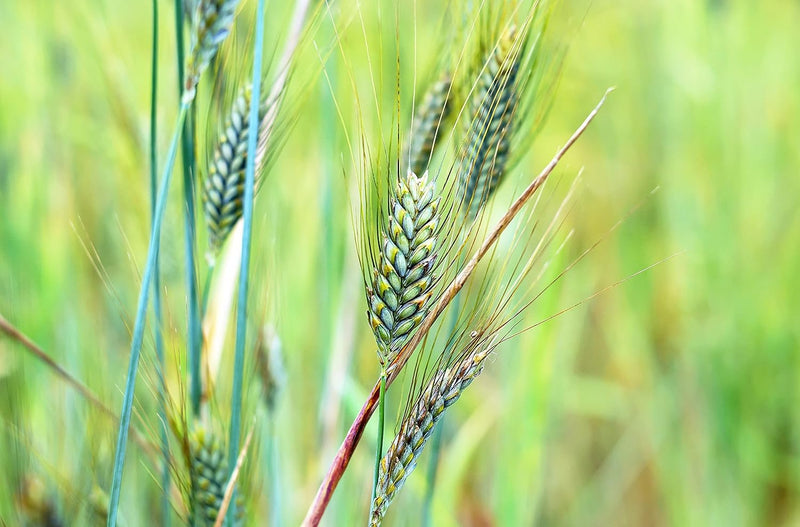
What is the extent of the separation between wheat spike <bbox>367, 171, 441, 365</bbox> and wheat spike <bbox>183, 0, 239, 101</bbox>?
115 millimetres

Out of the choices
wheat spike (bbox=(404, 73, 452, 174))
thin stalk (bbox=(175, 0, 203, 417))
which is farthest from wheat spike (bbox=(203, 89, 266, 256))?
wheat spike (bbox=(404, 73, 452, 174))

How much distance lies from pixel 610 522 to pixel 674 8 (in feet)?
2.95

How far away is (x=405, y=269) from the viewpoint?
0.95ft

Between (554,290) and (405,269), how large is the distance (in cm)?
37

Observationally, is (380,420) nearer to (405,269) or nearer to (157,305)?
(405,269)

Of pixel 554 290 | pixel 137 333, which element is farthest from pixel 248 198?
pixel 554 290

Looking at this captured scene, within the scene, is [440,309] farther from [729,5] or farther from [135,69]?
[135,69]

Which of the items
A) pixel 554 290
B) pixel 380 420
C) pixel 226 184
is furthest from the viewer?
pixel 554 290

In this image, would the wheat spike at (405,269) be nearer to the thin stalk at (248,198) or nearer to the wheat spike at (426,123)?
the thin stalk at (248,198)

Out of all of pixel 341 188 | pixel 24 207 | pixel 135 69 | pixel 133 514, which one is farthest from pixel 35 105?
pixel 133 514

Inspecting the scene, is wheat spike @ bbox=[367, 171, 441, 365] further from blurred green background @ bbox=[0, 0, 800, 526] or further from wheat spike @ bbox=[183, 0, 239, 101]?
blurred green background @ bbox=[0, 0, 800, 526]

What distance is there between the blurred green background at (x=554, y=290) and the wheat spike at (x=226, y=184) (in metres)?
0.15

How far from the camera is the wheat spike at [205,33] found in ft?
1.07

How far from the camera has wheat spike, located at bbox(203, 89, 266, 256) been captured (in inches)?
15.4
